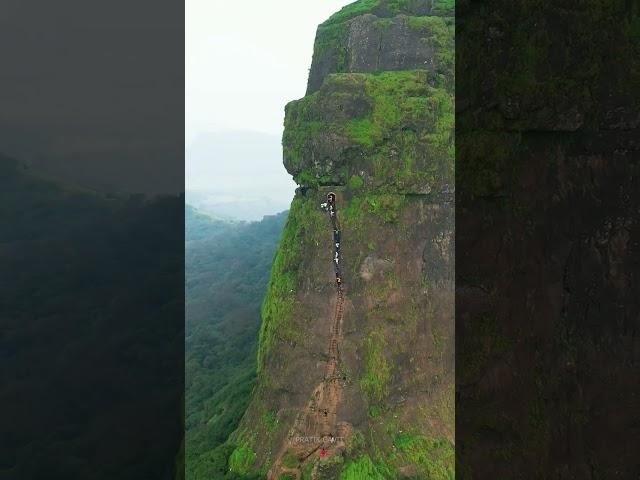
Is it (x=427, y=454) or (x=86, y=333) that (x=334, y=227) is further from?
(x=86, y=333)

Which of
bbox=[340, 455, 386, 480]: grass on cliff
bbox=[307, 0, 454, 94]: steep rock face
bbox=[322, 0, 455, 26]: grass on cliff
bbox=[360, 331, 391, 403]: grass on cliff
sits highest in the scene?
bbox=[322, 0, 455, 26]: grass on cliff

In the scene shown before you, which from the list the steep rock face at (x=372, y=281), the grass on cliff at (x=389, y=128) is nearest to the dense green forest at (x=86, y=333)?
the steep rock face at (x=372, y=281)

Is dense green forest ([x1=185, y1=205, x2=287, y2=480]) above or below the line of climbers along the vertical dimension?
below

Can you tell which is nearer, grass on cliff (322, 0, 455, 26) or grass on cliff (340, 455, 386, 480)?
grass on cliff (340, 455, 386, 480)

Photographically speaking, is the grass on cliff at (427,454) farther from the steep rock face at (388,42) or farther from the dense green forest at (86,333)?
the dense green forest at (86,333)

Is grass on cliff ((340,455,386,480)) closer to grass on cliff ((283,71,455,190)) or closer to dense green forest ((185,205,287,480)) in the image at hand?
dense green forest ((185,205,287,480))
